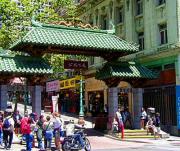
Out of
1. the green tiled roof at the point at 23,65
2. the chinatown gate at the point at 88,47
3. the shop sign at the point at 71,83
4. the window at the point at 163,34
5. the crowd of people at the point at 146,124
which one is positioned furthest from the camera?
the shop sign at the point at 71,83

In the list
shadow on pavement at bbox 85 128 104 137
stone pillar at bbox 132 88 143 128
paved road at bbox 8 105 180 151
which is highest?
stone pillar at bbox 132 88 143 128

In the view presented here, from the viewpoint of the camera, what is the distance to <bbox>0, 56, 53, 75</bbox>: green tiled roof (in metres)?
24.9

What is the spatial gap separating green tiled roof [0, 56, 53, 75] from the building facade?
7430 millimetres

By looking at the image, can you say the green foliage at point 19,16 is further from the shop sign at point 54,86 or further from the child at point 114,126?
the child at point 114,126

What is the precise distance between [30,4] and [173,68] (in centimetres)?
1371

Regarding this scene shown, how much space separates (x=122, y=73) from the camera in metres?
28.9

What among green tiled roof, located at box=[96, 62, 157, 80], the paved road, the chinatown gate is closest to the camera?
the paved road

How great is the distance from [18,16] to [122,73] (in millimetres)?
11704

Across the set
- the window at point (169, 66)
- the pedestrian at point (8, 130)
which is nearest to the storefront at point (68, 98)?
the window at point (169, 66)

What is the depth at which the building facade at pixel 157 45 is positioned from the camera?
32.2m

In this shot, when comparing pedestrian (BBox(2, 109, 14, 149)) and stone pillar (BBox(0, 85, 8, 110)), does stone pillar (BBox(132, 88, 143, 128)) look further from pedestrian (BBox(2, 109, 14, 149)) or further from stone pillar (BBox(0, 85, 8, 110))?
pedestrian (BBox(2, 109, 14, 149))

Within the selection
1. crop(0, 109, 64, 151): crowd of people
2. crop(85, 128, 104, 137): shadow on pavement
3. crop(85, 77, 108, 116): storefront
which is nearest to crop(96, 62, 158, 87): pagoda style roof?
crop(85, 128, 104, 137): shadow on pavement

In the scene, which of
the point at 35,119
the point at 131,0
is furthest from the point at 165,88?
the point at 35,119

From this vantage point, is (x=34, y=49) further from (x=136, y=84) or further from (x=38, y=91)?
(x=136, y=84)
